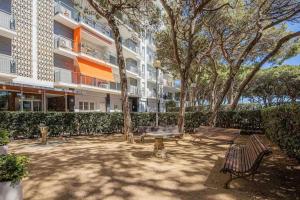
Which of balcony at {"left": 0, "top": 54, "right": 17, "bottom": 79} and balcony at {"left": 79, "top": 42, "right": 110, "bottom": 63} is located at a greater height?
balcony at {"left": 79, "top": 42, "right": 110, "bottom": 63}

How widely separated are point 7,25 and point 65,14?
6686mm

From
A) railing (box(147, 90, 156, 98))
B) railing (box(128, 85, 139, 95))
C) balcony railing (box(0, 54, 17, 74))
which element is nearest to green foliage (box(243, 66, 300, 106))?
railing (box(147, 90, 156, 98))

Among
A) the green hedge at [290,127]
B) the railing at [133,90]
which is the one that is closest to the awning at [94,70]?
the railing at [133,90]

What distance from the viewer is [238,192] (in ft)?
16.4

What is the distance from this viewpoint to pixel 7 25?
62.6 feet

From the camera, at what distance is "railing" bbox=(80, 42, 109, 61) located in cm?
2748

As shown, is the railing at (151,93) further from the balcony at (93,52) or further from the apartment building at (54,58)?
the balcony at (93,52)

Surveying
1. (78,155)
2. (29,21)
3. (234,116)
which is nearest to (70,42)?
(29,21)

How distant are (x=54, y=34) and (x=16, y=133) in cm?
1276

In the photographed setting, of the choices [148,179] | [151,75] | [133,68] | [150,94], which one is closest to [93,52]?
[133,68]

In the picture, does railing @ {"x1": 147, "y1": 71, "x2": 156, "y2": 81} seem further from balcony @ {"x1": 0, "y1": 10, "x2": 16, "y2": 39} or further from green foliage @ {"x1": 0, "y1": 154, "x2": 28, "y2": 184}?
green foliage @ {"x1": 0, "y1": 154, "x2": 28, "y2": 184}

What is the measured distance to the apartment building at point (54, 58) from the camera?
19.5 meters

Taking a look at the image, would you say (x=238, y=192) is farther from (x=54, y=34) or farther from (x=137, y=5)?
(x=54, y=34)

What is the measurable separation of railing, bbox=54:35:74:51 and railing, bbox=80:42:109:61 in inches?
50.3
